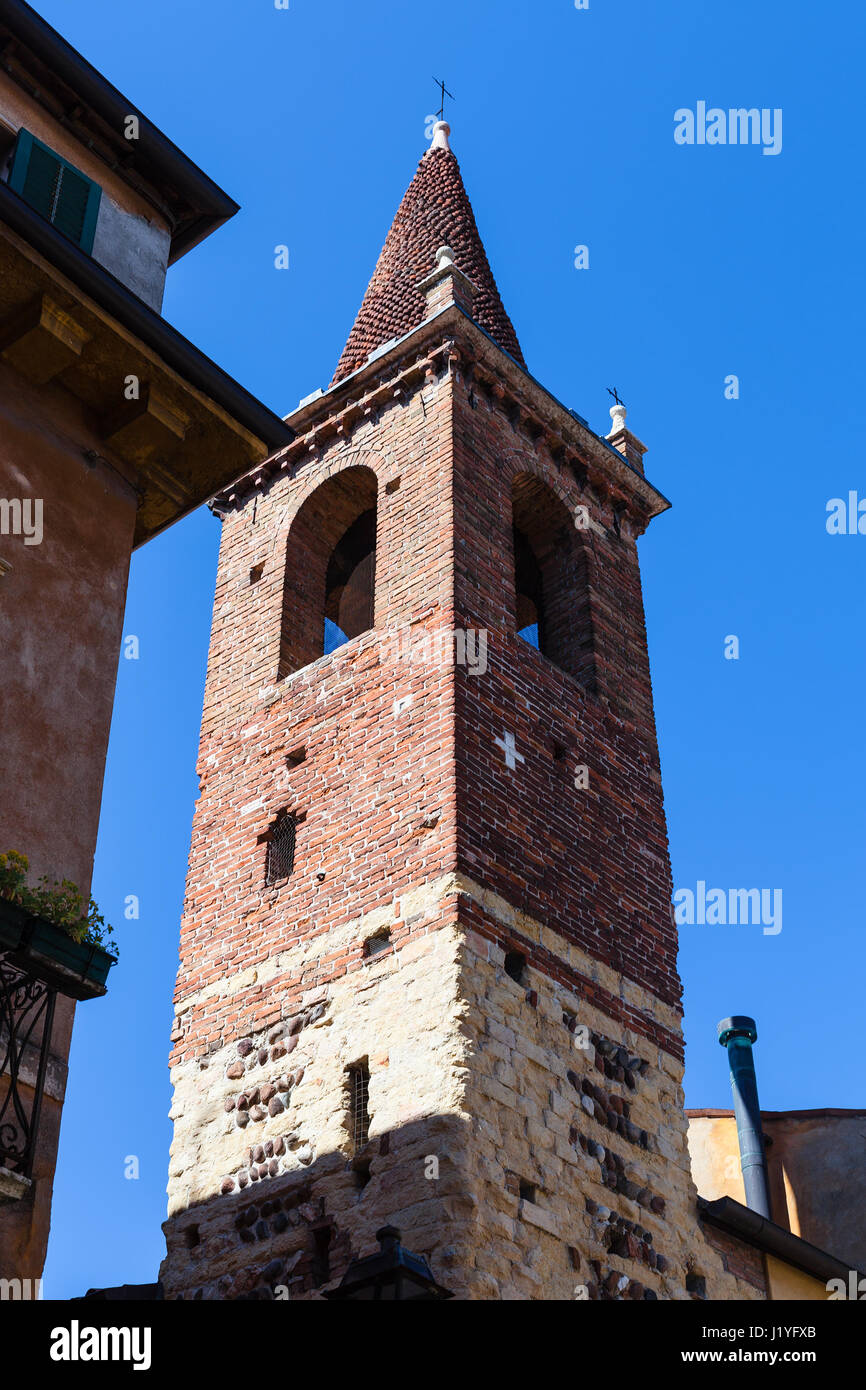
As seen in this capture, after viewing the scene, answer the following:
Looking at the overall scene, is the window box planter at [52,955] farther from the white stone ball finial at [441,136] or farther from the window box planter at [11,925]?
the white stone ball finial at [441,136]

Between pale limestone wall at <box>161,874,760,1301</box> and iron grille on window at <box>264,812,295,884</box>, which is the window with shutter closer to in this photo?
pale limestone wall at <box>161,874,760,1301</box>

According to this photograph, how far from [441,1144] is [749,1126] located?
7788 millimetres

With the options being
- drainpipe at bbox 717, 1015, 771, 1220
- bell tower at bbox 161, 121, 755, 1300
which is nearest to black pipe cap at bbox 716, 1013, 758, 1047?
drainpipe at bbox 717, 1015, 771, 1220

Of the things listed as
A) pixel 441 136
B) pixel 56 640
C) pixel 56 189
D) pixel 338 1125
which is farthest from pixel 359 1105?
pixel 441 136

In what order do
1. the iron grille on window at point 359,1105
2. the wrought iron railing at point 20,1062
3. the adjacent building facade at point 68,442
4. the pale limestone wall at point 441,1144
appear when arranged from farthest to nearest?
1. the iron grille on window at point 359,1105
2. the pale limestone wall at point 441,1144
3. the adjacent building facade at point 68,442
4. the wrought iron railing at point 20,1062

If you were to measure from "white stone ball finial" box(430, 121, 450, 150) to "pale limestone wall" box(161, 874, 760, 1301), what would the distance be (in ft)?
42.8

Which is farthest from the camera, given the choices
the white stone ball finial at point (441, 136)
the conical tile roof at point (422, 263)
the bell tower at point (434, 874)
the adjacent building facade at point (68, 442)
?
the white stone ball finial at point (441, 136)

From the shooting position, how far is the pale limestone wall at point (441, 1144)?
11.6 meters

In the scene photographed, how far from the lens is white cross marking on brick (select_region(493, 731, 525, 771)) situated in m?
14.2

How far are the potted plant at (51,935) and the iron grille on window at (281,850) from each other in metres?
6.73

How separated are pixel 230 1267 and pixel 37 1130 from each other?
5619 millimetres

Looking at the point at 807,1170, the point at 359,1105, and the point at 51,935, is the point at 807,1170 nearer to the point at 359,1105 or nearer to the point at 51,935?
the point at 359,1105

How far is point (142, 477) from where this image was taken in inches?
404

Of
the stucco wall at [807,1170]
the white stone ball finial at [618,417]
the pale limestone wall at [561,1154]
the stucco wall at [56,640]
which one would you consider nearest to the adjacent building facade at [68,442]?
the stucco wall at [56,640]
